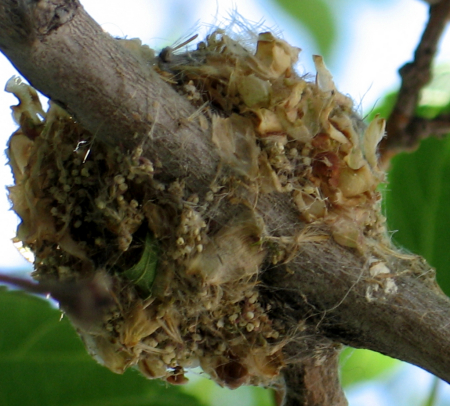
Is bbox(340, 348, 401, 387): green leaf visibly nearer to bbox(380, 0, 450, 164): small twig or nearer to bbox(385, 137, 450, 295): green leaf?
bbox(385, 137, 450, 295): green leaf

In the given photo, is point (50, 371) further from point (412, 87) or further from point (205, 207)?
point (412, 87)

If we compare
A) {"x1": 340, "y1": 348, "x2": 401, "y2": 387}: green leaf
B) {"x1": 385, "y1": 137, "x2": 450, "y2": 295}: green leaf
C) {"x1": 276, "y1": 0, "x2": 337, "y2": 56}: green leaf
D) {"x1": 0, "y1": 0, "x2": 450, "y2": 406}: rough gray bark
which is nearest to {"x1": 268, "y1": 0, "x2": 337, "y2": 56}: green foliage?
{"x1": 276, "y1": 0, "x2": 337, "y2": 56}: green leaf

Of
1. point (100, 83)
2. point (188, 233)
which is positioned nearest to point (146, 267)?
point (188, 233)

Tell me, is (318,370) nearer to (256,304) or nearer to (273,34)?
(256,304)

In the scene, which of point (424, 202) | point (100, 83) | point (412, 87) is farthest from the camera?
point (424, 202)

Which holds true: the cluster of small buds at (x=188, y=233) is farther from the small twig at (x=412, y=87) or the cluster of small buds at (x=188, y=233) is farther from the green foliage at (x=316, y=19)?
the green foliage at (x=316, y=19)
